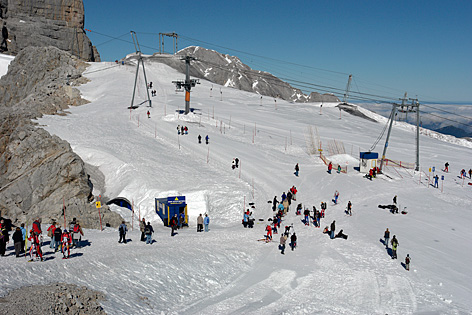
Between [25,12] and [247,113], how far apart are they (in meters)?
91.6

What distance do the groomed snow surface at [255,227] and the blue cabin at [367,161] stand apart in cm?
139

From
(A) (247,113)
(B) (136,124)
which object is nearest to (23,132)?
(B) (136,124)

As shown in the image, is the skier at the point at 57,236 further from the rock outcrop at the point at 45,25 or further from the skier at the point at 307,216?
the rock outcrop at the point at 45,25

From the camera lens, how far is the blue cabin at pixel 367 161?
37562mm

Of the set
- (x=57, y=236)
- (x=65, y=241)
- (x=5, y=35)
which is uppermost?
(x=5, y=35)

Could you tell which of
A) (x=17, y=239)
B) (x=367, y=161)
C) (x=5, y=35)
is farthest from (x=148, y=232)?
(x=5, y=35)

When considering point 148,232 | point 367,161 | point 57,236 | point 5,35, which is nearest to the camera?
point 57,236

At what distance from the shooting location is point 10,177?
97.9 ft

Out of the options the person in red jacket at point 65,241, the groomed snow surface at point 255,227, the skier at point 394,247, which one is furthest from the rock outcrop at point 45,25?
the skier at point 394,247

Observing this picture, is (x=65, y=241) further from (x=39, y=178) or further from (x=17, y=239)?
(x=39, y=178)

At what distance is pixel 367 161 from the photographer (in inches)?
1485

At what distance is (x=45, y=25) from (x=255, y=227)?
114m

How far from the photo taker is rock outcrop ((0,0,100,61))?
111 meters

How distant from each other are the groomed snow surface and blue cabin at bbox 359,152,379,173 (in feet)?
4.56
